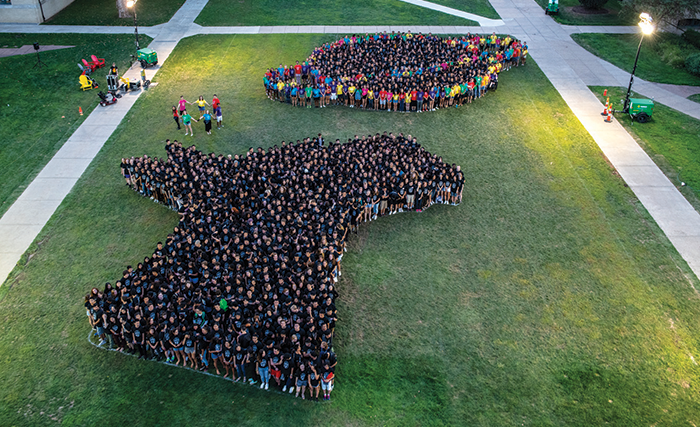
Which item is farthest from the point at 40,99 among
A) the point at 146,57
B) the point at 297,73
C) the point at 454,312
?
the point at 454,312

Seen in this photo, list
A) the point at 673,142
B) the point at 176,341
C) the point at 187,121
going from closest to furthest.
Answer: the point at 176,341
the point at 187,121
the point at 673,142

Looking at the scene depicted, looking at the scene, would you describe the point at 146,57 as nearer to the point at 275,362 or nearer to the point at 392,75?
the point at 392,75

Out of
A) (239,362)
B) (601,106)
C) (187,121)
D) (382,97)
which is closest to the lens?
(239,362)

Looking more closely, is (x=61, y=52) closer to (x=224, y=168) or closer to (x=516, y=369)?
(x=224, y=168)

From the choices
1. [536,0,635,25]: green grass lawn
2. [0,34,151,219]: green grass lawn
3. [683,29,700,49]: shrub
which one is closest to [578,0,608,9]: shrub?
[536,0,635,25]: green grass lawn

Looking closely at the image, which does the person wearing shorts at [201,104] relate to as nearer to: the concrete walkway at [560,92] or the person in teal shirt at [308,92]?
the concrete walkway at [560,92]

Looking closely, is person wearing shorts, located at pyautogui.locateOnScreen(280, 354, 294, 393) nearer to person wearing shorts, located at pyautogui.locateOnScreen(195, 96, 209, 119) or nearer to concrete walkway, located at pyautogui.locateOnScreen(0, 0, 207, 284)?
concrete walkway, located at pyautogui.locateOnScreen(0, 0, 207, 284)

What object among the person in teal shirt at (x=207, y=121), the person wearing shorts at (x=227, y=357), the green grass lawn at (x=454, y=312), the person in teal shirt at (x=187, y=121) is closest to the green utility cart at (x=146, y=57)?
the person in teal shirt at (x=187, y=121)
